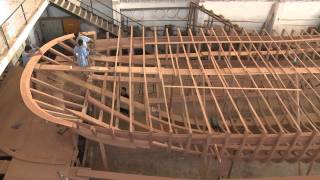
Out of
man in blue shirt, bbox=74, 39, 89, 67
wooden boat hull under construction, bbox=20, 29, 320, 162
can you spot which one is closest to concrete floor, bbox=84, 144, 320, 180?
wooden boat hull under construction, bbox=20, 29, 320, 162

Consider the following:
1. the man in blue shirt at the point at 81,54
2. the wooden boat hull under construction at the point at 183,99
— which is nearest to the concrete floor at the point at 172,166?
the wooden boat hull under construction at the point at 183,99

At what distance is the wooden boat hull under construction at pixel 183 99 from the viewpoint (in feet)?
24.5

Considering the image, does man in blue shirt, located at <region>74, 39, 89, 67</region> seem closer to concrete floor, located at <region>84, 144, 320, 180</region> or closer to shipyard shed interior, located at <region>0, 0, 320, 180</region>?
shipyard shed interior, located at <region>0, 0, 320, 180</region>

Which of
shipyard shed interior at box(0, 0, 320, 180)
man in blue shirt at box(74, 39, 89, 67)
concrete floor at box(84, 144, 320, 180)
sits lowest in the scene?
concrete floor at box(84, 144, 320, 180)

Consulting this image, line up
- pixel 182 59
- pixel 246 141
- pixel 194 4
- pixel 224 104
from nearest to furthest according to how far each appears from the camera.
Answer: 1. pixel 246 141
2. pixel 224 104
3. pixel 182 59
4. pixel 194 4

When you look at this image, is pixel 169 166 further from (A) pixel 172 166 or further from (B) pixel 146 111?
(B) pixel 146 111

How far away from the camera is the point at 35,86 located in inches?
368

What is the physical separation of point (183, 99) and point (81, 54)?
10.6ft

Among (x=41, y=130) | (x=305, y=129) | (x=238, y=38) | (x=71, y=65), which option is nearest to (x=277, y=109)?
(x=305, y=129)

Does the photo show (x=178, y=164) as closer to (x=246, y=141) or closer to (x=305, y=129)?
(x=246, y=141)

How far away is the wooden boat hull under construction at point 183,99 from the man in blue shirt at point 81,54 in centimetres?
23

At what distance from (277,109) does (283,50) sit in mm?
2238

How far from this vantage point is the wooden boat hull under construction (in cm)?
745

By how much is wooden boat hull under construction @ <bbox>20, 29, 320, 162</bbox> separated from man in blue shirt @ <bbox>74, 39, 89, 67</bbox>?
0.75 ft
